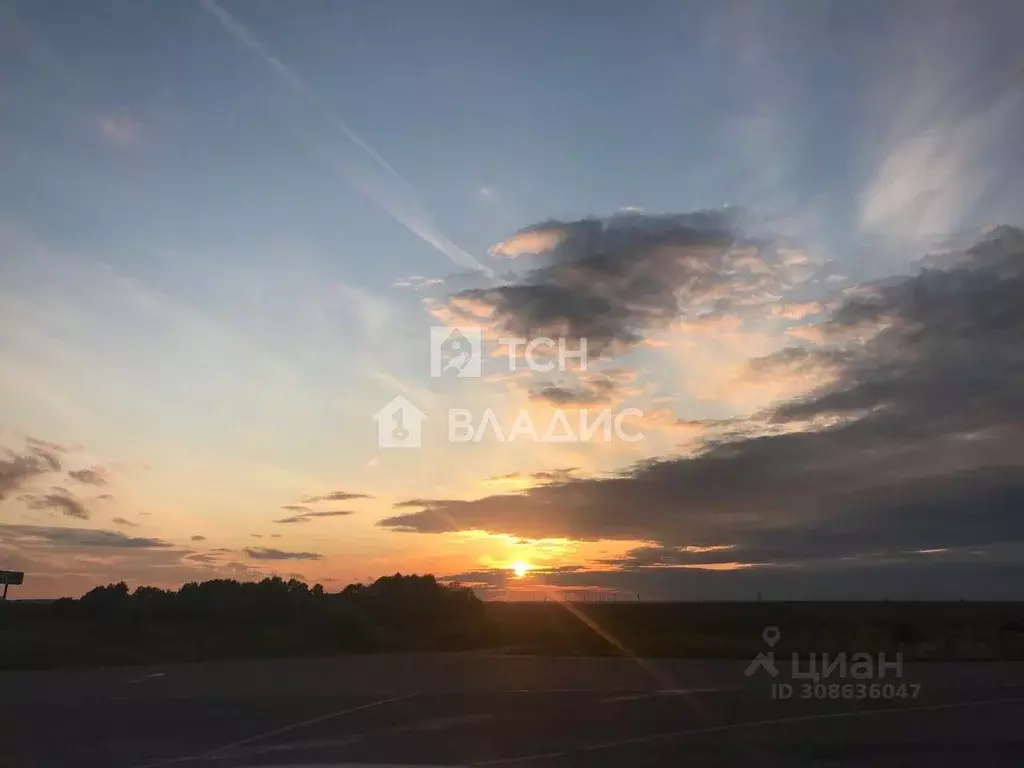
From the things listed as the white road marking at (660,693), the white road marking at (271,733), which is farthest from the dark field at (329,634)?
the white road marking at (271,733)

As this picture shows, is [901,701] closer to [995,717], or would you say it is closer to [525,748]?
[995,717]

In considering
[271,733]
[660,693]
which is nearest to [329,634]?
[660,693]

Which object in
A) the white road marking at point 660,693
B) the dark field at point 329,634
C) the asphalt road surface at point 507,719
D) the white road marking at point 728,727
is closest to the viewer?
the white road marking at point 728,727

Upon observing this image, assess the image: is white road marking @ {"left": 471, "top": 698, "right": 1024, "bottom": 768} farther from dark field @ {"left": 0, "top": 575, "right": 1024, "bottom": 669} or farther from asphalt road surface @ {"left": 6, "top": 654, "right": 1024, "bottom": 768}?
dark field @ {"left": 0, "top": 575, "right": 1024, "bottom": 669}

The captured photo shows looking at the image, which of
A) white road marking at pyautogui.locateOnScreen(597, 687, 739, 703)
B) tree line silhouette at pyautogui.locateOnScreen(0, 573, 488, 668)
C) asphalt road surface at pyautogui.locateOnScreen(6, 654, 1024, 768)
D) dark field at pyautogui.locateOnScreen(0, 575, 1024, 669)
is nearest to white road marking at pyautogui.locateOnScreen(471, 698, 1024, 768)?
asphalt road surface at pyautogui.locateOnScreen(6, 654, 1024, 768)

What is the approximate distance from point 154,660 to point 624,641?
1925 centimetres

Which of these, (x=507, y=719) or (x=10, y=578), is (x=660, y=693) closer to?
(x=507, y=719)

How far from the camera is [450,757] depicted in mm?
13062

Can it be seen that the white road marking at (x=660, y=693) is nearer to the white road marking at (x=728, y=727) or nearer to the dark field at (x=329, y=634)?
the white road marking at (x=728, y=727)

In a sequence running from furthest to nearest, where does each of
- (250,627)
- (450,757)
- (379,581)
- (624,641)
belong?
1. (379,581)
2. (250,627)
3. (624,641)
4. (450,757)

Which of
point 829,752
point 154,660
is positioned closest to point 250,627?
point 154,660

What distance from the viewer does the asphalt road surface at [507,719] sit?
13.5 meters

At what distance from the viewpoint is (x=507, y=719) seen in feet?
56.7

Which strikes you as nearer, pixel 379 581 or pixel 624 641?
pixel 624 641
